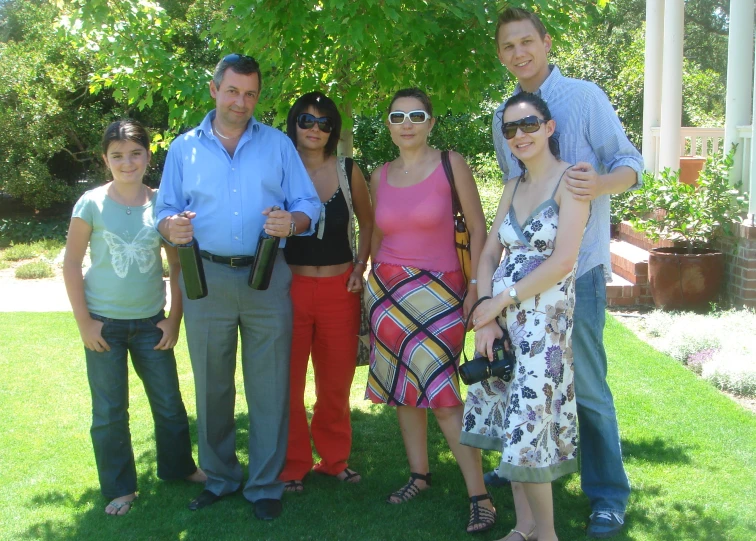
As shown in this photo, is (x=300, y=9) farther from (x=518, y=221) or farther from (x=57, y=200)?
(x=57, y=200)

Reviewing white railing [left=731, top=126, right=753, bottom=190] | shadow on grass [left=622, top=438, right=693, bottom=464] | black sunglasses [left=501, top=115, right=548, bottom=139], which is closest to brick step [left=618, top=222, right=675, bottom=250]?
white railing [left=731, top=126, right=753, bottom=190]

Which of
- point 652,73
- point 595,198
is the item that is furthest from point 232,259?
point 652,73

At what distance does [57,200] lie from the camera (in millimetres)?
15242

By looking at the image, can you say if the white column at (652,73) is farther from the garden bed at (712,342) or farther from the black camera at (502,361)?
the black camera at (502,361)

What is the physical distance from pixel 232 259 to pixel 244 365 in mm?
575

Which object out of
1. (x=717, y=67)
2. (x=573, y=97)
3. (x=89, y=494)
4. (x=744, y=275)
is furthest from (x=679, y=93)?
(x=717, y=67)

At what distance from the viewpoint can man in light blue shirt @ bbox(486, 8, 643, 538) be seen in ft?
10.4

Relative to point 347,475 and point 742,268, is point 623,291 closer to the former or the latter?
point 742,268

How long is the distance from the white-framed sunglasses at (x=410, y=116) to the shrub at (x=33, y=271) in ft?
32.6

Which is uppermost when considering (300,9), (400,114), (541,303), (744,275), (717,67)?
(717,67)

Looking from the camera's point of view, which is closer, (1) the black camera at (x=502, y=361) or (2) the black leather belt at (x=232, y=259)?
(1) the black camera at (x=502, y=361)

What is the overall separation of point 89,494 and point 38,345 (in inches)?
158

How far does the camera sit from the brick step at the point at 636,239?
26.0 feet

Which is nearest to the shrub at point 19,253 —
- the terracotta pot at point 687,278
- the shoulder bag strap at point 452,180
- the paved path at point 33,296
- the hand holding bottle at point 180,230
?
the paved path at point 33,296
